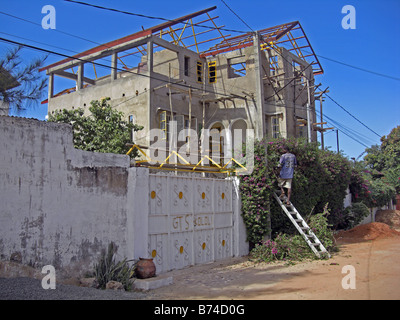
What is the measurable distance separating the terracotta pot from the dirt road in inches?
16.3

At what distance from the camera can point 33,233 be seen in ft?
21.3

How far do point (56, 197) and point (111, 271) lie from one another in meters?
1.77

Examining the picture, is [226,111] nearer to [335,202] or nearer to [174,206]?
[335,202]

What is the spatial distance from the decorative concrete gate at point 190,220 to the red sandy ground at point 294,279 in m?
0.36

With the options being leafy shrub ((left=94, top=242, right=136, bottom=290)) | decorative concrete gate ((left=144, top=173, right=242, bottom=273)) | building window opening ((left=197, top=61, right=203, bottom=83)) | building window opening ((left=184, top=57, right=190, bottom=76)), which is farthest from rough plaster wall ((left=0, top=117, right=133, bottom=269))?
building window opening ((left=197, top=61, right=203, bottom=83))

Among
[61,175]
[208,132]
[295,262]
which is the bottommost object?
[295,262]

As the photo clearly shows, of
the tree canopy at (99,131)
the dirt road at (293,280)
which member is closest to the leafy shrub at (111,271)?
the dirt road at (293,280)

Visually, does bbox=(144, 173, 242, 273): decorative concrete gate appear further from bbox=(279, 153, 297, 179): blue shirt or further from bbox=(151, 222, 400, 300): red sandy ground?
bbox=(279, 153, 297, 179): blue shirt

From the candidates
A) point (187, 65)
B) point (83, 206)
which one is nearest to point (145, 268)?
point (83, 206)

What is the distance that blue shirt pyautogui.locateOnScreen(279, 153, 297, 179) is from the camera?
11862 mm

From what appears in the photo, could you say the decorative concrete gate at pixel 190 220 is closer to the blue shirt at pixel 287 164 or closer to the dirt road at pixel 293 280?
the dirt road at pixel 293 280

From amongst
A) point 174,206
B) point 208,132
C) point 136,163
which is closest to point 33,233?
point 136,163
